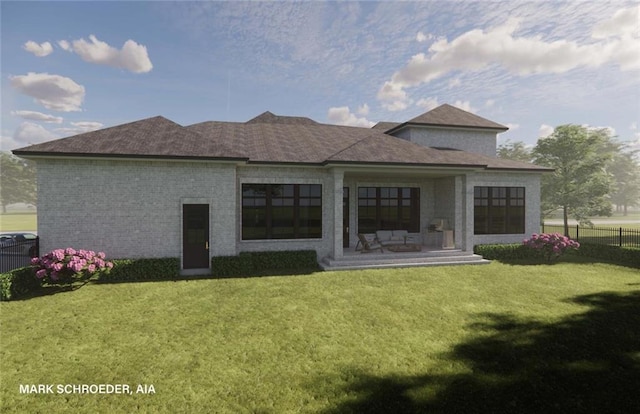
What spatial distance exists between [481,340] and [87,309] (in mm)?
10739

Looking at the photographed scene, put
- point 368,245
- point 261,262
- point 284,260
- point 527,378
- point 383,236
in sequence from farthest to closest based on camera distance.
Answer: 1. point 383,236
2. point 368,245
3. point 284,260
4. point 261,262
5. point 527,378

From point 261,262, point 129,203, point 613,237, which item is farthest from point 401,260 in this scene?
point 613,237

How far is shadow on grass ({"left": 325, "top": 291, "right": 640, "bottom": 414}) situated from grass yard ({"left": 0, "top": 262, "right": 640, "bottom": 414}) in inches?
1.2

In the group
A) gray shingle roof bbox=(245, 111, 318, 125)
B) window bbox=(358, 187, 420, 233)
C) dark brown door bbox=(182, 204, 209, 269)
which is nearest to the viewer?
dark brown door bbox=(182, 204, 209, 269)

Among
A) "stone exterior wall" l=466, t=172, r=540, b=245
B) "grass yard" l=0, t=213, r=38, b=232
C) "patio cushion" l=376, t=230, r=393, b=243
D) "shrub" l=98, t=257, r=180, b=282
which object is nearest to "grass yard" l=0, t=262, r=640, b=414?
"shrub" l=98, t=257, r=180, b=282

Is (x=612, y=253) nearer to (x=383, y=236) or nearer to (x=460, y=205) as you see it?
(x=460, y=205)

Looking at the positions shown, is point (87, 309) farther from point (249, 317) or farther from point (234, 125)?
point (234, 125)

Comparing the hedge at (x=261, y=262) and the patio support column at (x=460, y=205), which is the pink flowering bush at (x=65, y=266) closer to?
the hedge at (x=261, y=262)

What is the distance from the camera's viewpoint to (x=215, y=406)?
15.0 ft

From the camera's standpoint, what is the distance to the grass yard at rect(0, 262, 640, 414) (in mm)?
4730

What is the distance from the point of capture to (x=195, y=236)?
516 inches

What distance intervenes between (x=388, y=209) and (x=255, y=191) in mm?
8217

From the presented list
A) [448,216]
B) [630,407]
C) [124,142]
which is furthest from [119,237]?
[448,216]

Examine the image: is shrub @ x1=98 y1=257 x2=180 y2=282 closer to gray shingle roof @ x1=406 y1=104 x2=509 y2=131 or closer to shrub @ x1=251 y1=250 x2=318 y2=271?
shrub @ x1=251 y1=250 x2=318 y2=271
